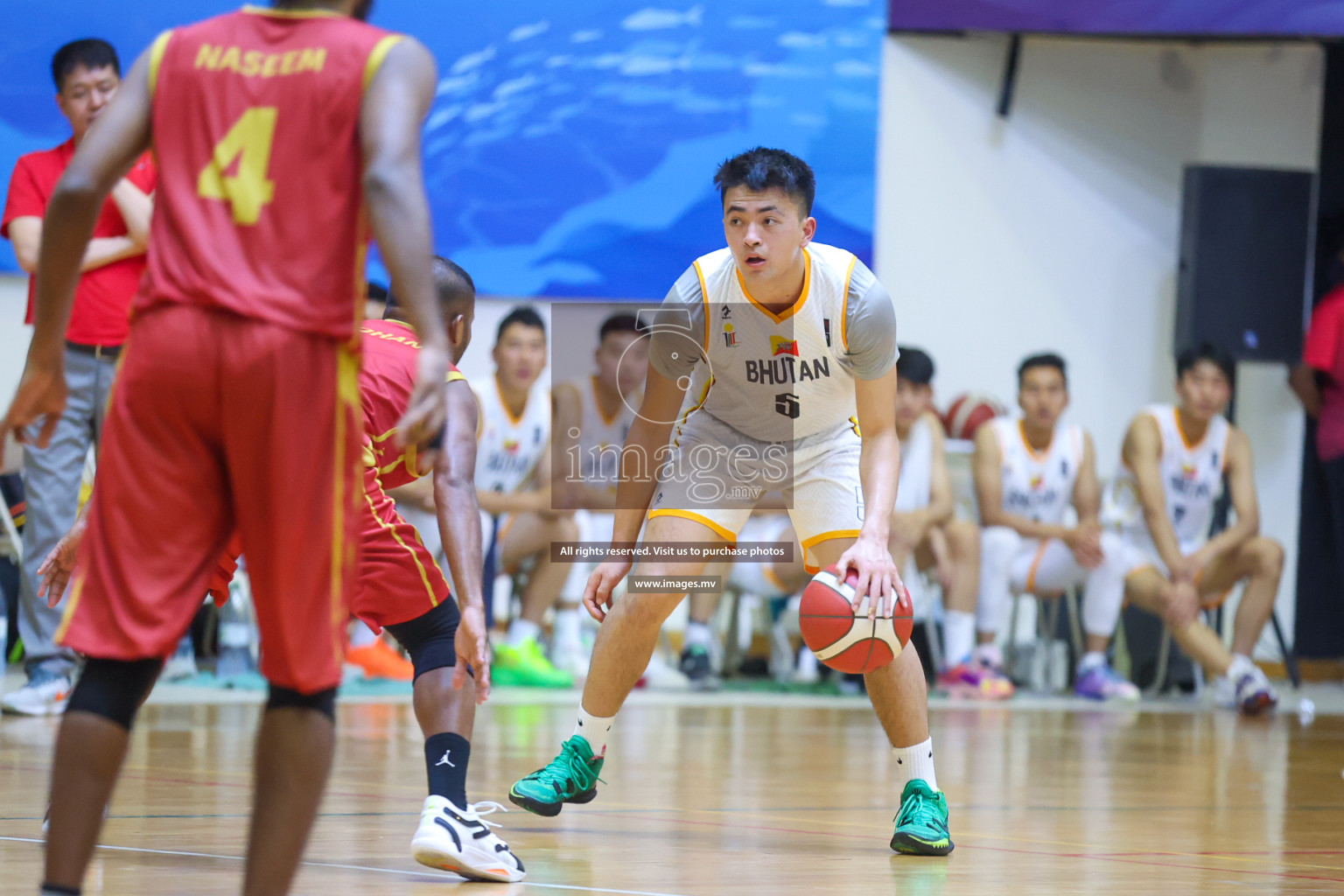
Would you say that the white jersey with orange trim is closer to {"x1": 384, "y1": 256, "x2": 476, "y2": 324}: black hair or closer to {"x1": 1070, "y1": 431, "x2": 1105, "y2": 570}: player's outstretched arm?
{"x1": 384, "y1": 256, "x2": 476, "y2": 324}: black hair

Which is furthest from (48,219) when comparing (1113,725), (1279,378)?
(1279,378)

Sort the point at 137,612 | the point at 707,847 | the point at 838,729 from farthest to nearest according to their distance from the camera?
the point at 838,729
the point at 707,847
the point at 137,612

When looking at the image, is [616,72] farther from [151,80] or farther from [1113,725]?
[151,80]

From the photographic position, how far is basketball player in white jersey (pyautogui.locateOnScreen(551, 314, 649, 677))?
27.1ft

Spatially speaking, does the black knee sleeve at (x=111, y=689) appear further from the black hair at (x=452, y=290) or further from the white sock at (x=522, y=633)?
the white sock at (x=522, y=633)

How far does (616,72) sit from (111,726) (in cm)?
776

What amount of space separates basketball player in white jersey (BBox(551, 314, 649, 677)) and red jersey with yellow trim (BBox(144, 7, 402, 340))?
6017mm

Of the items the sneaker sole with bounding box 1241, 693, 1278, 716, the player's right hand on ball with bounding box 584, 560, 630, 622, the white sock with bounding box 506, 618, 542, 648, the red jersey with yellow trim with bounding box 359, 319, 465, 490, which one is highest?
the red jersey with yellow trim with bounding box 359, 319, 465, 490

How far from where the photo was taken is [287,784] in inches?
85.4

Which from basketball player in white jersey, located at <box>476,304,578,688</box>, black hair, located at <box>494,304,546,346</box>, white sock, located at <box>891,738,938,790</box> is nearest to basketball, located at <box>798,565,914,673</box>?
white sock, located at <box>891,738,938,790</box>

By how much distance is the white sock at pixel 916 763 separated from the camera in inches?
147

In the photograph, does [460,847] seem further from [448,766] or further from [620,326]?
[620,326]

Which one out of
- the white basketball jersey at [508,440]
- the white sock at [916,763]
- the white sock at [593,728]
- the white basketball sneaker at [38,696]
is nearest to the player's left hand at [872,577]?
the white sock at [916,763]

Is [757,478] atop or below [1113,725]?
atop
